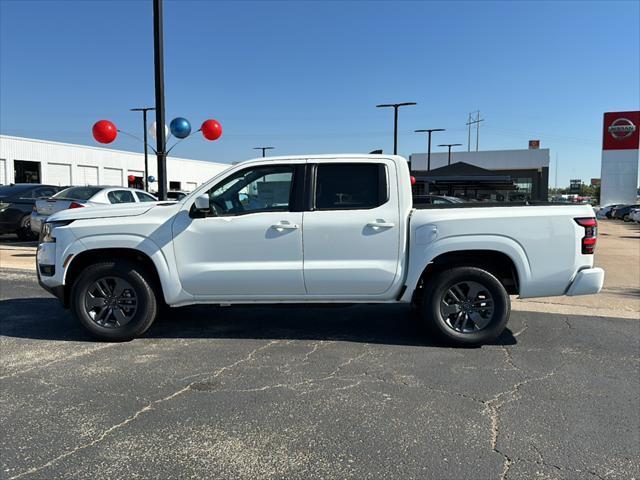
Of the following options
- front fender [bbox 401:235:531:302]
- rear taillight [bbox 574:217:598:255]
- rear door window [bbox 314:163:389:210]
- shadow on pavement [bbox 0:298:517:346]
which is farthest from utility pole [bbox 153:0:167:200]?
rear taillight [bbox 574:217:598:255]

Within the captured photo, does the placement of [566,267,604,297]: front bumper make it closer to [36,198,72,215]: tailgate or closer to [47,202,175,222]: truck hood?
[47,202,175,222]: truck hood

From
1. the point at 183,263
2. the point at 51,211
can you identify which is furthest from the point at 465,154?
the point at 183,263

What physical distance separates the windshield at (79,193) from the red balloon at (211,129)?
141 inches

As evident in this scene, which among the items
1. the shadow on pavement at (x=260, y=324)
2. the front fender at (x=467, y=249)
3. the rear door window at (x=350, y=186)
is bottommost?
the shadow on pavement at (x=260, y=324)

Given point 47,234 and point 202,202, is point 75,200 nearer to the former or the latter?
point 47,234

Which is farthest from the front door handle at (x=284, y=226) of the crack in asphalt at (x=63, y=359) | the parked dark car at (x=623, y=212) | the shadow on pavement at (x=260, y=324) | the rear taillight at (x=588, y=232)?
the parked dark car at (x=623, y=212)

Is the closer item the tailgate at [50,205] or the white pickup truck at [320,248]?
the white pickup truck at [320,248]

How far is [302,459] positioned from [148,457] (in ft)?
2.95

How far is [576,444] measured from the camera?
3154 millimetres

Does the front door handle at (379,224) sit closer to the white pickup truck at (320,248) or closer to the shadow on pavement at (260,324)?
the white pickup truck at (320,248)

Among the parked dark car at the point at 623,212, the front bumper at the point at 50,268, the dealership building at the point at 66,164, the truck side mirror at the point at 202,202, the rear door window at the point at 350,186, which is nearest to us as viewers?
the truck side mirror at the point at 202,202

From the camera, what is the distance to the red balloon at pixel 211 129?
14.4 m

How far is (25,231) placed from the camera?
14.1 m

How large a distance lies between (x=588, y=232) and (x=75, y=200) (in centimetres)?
1041
